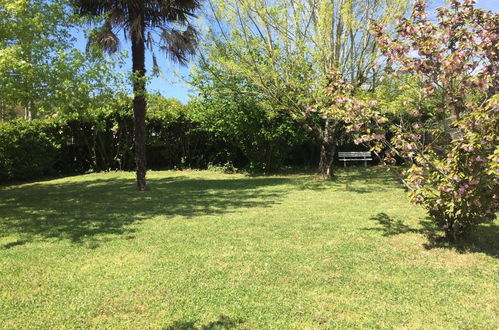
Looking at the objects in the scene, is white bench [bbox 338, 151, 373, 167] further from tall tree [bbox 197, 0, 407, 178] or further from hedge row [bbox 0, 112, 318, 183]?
tall tree [bbox 197, 0, 407, 178]

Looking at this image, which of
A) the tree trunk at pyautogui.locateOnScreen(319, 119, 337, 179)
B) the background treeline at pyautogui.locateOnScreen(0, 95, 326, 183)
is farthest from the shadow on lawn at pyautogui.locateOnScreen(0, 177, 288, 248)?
the background treeline at pyautogui.locateOnScreen(0, 95, 326, 183)

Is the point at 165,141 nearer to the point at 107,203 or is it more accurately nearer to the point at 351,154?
the point at 107,203

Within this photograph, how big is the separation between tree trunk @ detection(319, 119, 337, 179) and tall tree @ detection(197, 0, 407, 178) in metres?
1.42

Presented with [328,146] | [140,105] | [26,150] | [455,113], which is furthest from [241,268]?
[26,150]

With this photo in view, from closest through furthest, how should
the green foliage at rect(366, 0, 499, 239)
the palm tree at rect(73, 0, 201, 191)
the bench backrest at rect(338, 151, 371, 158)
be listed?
the green foliage at rect(366, 0, 499, 239), the palm tree at rect(73, 0, 201, 191), the bench backrest at rect(338, 151, 371, 158)

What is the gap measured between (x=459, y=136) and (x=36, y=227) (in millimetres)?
6983

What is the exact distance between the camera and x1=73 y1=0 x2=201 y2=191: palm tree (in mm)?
10180

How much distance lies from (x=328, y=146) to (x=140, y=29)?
22.9ft

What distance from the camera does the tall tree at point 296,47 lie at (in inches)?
433

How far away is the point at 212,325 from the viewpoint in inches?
123

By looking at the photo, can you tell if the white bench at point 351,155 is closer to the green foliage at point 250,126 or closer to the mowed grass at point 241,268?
the green foliage at point 250,126

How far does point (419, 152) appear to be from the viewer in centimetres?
524

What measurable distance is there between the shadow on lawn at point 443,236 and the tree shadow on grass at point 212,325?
3317mm

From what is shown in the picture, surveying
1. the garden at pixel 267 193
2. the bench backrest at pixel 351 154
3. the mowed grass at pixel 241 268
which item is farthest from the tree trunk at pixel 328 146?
the bench backrest at pixel 351 154
